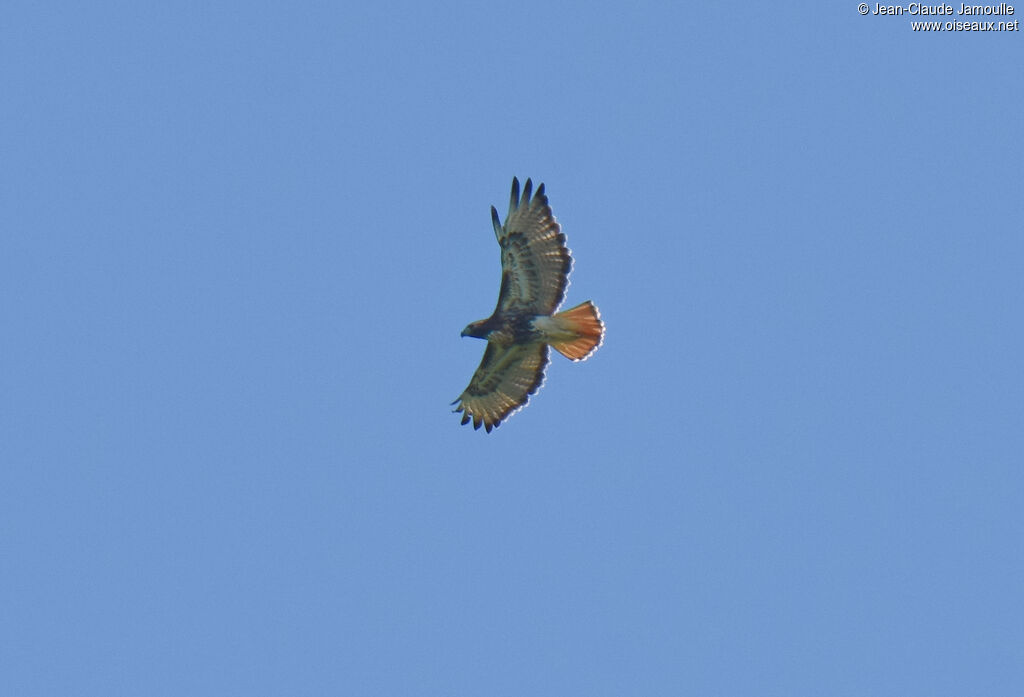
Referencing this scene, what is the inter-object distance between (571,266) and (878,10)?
6.74 meters

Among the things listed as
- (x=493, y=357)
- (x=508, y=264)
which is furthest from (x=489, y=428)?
(x=508, y=264)

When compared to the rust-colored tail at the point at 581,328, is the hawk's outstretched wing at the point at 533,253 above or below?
above

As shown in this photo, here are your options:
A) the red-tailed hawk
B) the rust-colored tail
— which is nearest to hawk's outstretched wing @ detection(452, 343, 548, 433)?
the red-tailed hawk

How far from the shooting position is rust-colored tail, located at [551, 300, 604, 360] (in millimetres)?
20594

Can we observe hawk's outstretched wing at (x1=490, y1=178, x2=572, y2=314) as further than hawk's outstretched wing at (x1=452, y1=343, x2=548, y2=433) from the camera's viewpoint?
No

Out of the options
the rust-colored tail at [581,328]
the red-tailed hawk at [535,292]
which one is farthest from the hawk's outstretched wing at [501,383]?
the rust-colored tail at [581,328]

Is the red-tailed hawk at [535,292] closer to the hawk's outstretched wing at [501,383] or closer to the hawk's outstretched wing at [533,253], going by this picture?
the hawk's outstretched wing at [533,253]

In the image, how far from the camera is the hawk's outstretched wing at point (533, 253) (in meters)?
20.6

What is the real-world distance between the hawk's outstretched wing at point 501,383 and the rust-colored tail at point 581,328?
813mm

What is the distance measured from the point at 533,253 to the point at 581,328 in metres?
0.99

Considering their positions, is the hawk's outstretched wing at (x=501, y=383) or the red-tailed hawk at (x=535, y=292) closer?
the red-tailed hawk at (x=535, y=292)

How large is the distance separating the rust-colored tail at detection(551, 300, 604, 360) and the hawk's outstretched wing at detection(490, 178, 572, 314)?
0.20 metres

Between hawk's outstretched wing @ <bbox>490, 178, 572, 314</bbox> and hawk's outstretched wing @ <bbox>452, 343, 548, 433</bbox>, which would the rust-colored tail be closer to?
hawk's outstretched wing @ <bbox>490, 178, 572, 314</bbox>

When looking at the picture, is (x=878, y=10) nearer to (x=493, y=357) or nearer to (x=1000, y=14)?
(x=1000, y=14)
